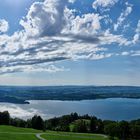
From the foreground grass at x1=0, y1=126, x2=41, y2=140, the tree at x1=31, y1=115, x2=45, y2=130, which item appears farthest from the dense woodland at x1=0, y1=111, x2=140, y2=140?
the foreground grass at x1=0, y1=126, x2=41, y2=140

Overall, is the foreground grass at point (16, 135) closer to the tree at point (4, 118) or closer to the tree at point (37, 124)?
the tree at point (37, 124)

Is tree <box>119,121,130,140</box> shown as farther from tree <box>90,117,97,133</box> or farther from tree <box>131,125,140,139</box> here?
tree <box>90,117,97,133</box>

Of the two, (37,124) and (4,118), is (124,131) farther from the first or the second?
(4,118)

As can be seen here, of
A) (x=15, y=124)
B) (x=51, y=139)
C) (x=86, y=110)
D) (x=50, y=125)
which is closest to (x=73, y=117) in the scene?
(x=50, y=125)

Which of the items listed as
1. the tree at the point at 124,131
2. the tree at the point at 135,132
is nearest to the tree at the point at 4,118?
the tree at the point at 124,131

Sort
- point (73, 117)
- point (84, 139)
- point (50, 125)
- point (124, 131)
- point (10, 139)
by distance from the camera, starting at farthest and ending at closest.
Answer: point (73, 117) → point (50, 125) → point (124, 131) → point (84, 139) → point (10, 139)

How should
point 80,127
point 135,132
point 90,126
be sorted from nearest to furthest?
point 135,132, point 80,127, point 90,126

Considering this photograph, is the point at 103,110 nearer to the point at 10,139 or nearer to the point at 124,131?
the point at 124,131

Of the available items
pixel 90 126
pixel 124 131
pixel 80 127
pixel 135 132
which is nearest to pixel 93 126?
pixel 90 126
